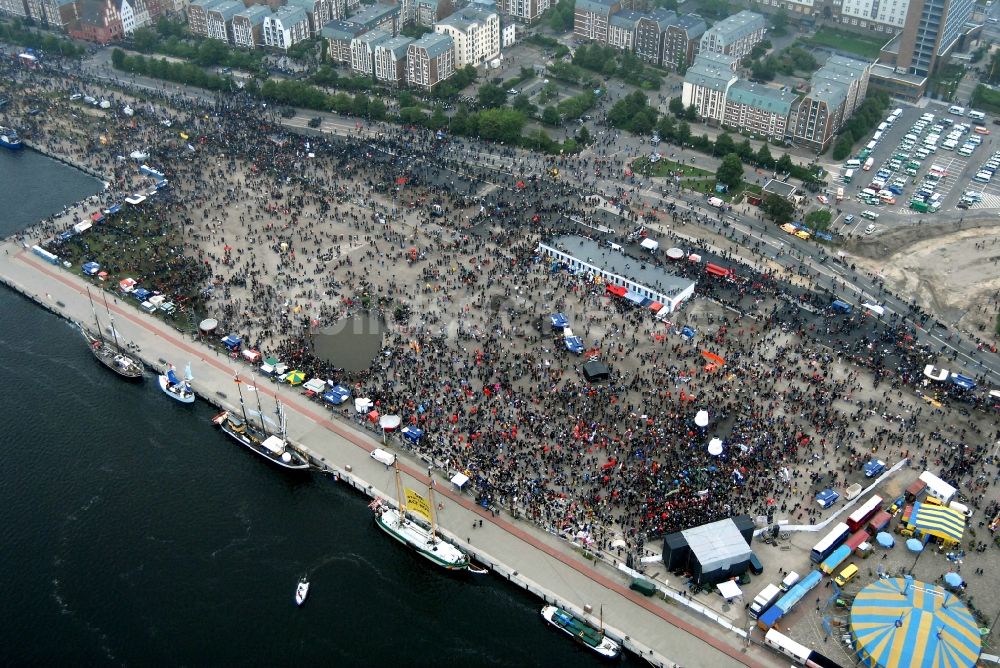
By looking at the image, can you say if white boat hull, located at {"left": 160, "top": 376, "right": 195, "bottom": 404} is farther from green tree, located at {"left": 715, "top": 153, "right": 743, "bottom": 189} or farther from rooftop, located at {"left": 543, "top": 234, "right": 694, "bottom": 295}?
green tree, located at {"left": 715, "top": 153, "right": 743, "bottom": 189}

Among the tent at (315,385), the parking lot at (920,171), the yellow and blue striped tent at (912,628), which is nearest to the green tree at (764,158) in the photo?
the parking lot at (920,171)

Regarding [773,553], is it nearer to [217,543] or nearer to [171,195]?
[217,543]

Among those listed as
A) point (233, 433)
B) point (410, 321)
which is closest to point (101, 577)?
point (233, 433)

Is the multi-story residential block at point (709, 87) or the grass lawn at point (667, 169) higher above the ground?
the multi-story residential block at point (709, 87)

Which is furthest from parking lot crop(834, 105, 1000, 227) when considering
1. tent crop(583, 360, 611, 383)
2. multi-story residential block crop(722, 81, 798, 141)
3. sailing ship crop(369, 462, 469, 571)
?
sailing ship crop(369, 462, 469, 571)

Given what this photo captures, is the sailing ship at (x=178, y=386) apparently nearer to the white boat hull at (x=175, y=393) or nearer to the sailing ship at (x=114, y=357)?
the white boat hull at (x=175, y=393)

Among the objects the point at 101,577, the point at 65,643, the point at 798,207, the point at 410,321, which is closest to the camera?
the point at 65,643

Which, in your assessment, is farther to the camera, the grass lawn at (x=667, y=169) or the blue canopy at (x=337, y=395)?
the grass lawn at (x=667, y=169)

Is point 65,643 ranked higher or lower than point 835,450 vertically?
lower
